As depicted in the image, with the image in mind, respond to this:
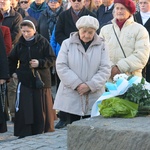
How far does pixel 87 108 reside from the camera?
598cm

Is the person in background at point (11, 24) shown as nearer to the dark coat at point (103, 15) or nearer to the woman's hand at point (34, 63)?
the dark coat at point (103, 15)

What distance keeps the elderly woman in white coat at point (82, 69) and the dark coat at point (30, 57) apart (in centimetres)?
101

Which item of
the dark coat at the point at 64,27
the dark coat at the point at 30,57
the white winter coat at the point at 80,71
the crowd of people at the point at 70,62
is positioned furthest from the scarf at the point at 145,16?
the white winter coat at the point at 80,71

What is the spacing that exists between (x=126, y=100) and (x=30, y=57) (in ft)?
8.78

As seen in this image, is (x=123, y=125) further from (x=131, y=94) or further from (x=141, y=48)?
(x=141, y=48)

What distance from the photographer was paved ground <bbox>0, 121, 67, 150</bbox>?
6180mm

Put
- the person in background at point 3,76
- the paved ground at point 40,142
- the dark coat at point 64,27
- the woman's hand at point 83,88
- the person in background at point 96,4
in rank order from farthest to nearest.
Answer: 1. the person in background at point 96,4
2. the dark coat at point 64,27
3. the person in background at point 3,76
4. the paved ground at point 40,142
5. the woman's hand at point 83,88

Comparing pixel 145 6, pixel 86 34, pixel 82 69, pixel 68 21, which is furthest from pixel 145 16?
pixel 82 69

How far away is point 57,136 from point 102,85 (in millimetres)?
1201

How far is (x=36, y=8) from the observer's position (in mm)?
10641

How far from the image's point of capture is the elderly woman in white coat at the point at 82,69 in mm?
5926

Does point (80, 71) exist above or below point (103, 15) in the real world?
below

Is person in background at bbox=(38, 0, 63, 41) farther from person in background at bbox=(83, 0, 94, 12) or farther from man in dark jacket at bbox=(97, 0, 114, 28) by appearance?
man in dark jacket at bbox=(97, 0, 114, 28)

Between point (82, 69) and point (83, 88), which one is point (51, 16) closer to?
point (82, 69)
